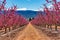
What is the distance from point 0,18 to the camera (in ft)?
84.0

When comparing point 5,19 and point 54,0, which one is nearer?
point 54,0

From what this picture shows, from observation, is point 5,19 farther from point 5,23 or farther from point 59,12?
point 59,12

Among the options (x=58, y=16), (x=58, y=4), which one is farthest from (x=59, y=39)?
(x=58, y=4)

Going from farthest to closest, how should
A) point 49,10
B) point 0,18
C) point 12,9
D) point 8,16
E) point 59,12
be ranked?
1. point 49,10
2. point 12,9
3. point 8,16
4. point 0,18
5. point 59,12

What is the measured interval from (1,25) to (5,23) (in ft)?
3.65

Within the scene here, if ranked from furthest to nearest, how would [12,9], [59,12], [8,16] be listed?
1. [12,9]
2. [8,16]
3. [59,12]

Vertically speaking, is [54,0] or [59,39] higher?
[54,0]

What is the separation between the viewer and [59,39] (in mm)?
23281

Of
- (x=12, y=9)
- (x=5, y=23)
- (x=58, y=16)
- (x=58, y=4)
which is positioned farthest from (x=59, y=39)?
(x=12, y=9)

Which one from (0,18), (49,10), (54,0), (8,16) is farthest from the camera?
(49,10)

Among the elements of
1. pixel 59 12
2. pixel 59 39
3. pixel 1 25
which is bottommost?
pixel 59 39

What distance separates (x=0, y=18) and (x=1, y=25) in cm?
126

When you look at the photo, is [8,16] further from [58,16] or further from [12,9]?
[58,16]

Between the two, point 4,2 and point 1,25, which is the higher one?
point 4,2
